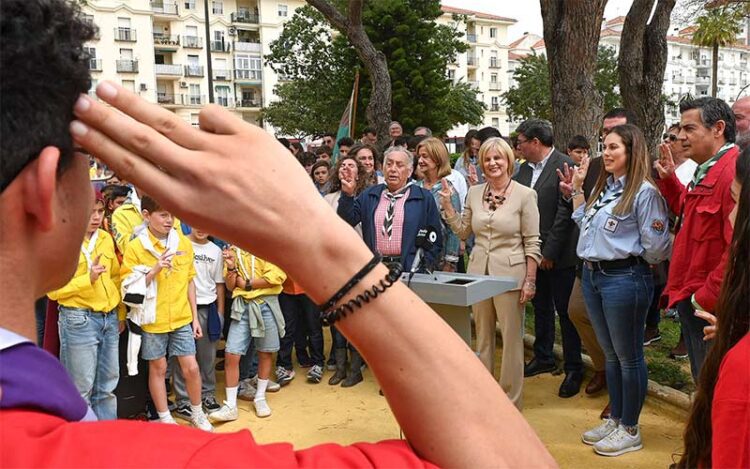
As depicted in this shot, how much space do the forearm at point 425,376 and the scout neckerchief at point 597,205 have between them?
3796 mm

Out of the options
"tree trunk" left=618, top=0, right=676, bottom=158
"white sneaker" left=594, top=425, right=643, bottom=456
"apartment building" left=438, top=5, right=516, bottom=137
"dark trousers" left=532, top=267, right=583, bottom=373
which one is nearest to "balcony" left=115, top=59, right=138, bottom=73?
"apartment building" left=438, top=5, right=516, bottom=137

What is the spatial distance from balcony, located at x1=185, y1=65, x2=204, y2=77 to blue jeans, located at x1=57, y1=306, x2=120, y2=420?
201 feet

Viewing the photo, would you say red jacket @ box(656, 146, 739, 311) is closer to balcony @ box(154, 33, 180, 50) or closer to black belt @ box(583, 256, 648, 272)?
black belt @ box(583, 256, 648, 272)

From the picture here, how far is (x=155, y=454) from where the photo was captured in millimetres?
727

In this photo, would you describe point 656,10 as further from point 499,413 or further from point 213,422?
point 499,413

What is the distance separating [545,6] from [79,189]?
29.0ft

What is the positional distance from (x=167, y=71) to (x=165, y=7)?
6.18 meters

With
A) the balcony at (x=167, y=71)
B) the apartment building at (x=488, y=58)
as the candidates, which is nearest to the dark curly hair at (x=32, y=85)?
the balcony at (x=167, y=71)

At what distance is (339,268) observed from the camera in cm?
85

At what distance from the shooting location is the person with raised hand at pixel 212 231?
768 mm

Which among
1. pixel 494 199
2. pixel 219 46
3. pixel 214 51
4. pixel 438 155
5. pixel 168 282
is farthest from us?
pixel 214 51

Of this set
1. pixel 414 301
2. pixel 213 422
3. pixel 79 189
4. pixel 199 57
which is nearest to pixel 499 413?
pixel 414 301

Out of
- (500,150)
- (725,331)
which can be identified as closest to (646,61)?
(500,150)

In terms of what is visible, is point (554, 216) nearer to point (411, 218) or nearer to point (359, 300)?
point (411, 218)
